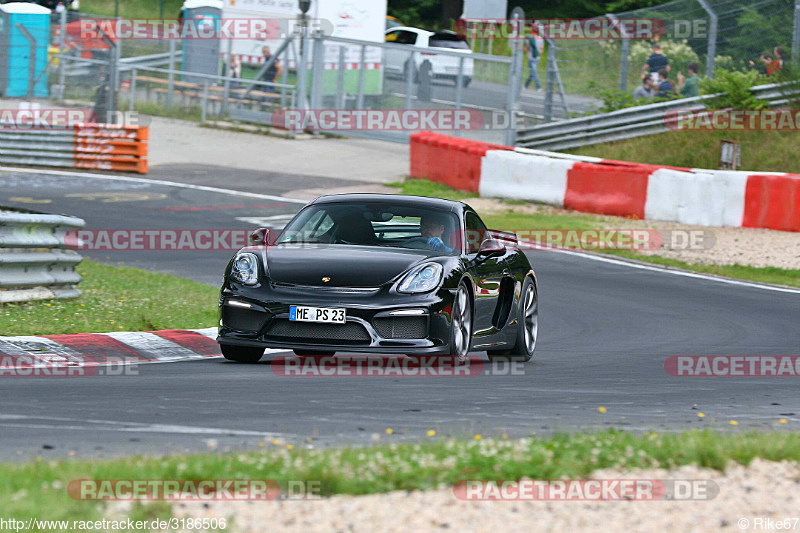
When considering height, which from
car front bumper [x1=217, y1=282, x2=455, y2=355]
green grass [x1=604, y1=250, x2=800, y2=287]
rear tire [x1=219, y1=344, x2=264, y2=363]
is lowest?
green grass [x1=604, y1=250, x2=800, y2=287]

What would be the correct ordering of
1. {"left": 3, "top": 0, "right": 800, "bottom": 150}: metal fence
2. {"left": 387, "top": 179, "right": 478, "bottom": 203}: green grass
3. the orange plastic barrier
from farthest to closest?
1. the orange plastic barrier
2. {"left": 3, "top": 0, "right": 800, "bottom": 150}: metal fence
3. {"left": 387, "top": 179, "right": 478, "bottom": 203}: green grass

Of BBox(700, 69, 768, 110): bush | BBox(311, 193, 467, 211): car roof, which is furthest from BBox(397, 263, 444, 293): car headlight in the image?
BBox(700, 69, 768, 110): bush

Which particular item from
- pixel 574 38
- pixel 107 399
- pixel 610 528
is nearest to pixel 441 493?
pixel 610 528

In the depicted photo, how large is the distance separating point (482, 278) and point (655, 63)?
1713 centimetres

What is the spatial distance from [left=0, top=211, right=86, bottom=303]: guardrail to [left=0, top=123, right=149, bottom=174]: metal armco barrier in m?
14.3

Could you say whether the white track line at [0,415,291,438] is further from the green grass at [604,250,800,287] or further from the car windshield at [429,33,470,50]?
the car windshield at [429,33,470,50]

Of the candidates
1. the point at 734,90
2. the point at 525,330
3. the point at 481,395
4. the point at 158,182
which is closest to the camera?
the point at 481,395

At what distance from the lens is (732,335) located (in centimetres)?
1211

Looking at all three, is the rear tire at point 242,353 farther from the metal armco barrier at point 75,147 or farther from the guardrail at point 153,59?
the guardrail at point 153,59

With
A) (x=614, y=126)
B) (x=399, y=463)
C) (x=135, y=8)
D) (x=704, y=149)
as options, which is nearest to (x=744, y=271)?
(x=704, y=149)

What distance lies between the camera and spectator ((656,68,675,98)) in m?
25.5

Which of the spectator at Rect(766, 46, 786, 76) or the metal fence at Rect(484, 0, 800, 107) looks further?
the metal fence at Rect(484, 0, 800, 107)

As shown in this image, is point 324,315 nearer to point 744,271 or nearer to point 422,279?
point 422,279

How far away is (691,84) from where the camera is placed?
24922 millimetres
